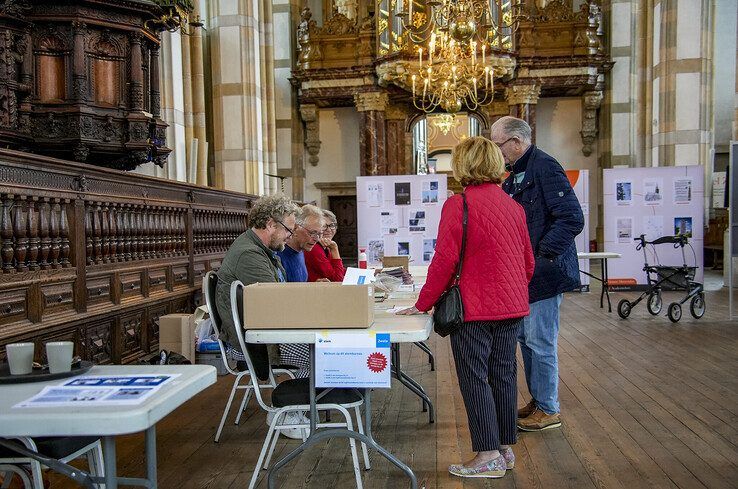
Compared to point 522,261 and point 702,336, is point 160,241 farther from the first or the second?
point 702,336

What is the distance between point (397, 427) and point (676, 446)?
153cm

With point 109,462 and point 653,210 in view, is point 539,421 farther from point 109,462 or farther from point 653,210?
point 653,210

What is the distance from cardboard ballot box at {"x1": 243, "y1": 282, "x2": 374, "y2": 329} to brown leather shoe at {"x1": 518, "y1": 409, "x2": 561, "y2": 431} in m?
1.64

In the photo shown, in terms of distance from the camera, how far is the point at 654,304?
8.77m

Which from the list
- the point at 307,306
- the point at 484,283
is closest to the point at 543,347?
the point at 484,283

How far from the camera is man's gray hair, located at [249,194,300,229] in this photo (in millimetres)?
3873

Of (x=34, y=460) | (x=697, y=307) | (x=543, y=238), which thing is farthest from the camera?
(x=697, y=307)

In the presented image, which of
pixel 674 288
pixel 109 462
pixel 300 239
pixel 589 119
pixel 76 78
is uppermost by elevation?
pixel 589 119

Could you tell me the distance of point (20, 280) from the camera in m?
4.09

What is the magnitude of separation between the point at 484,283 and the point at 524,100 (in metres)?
14.6

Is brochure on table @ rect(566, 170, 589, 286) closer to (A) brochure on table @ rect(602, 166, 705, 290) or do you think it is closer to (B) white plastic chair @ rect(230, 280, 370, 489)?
(A) brochure on table @ rect(602, 166, 705, 290)

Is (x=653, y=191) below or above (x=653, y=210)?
above

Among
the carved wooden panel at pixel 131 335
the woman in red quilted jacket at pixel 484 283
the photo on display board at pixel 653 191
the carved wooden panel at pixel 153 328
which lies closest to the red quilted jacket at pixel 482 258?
the woman in red quilted jacket at pixel 484 283

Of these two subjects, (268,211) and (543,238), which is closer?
(543,238)
